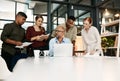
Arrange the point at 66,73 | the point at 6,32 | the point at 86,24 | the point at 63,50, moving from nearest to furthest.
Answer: the point at 66,73 < the point at 63,50 < the point at 6,32 < the point at 86,24

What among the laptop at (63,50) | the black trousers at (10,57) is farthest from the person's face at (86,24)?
the black trousers at (10,57)

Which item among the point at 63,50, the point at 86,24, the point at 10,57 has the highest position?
the point at 86,24

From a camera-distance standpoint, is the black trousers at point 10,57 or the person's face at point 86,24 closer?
the black trousers at point 10,57

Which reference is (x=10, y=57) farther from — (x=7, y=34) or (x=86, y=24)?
(x=86, y=24)

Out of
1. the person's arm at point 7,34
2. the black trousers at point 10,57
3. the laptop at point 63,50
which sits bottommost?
the black trousers at point 10,57

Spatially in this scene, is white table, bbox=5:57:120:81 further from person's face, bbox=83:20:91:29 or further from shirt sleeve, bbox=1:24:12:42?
person's face, bbox=83:20:91:29

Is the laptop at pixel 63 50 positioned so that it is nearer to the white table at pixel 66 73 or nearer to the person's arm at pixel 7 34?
the person's arm at pixel 7 34

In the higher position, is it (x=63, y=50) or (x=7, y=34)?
(x=7, y=34)

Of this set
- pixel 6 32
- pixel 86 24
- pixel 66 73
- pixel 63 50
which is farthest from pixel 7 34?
pixel 66 73

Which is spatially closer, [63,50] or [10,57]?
[63,50]

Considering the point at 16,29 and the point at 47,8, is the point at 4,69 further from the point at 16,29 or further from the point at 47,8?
the point at 47,8

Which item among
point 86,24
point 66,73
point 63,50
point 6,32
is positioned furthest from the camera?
point 86,24

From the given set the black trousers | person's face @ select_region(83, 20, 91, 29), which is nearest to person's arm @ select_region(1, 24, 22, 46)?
the black trousers

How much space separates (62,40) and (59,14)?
3.05 metres
